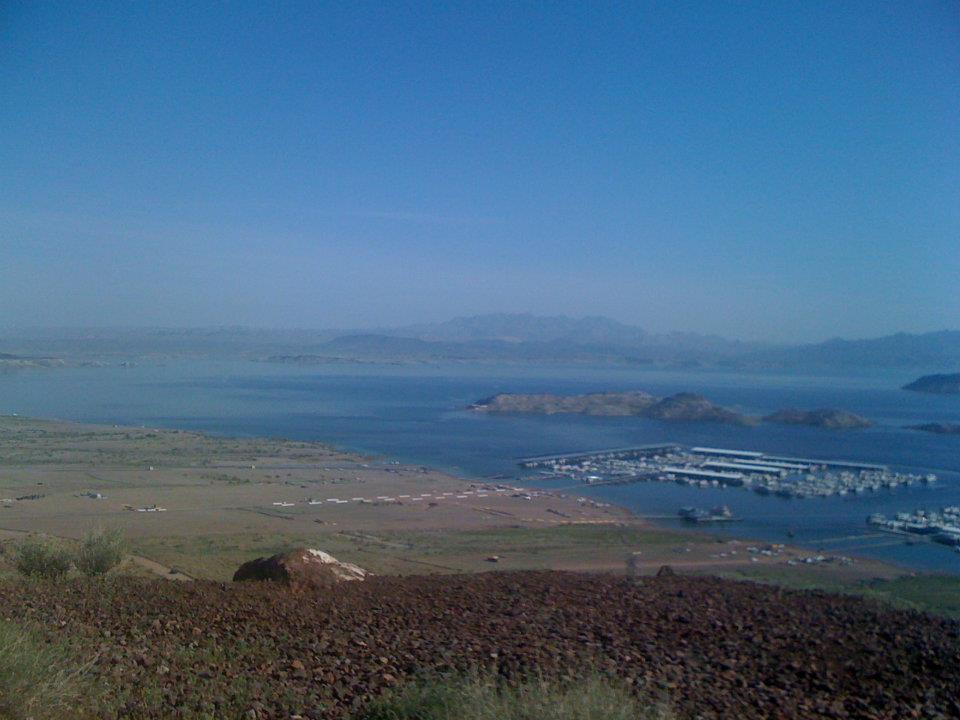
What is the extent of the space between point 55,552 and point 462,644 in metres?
6.40

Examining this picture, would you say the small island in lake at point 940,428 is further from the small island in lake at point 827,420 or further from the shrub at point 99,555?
the shrub at point 99,555

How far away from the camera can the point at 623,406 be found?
233ft

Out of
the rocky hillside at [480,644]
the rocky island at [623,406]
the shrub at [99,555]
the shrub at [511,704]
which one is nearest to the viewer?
the shrub at [511,704]

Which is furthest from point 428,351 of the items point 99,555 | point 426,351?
point 99,555

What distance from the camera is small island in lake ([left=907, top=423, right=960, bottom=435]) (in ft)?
182

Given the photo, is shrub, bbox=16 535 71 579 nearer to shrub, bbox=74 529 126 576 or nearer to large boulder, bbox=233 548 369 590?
shrub, bbox=74 529 126 576

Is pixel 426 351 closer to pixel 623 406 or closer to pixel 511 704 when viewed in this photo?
pixel 623 406

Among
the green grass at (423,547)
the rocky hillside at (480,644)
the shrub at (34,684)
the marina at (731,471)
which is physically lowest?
the marina at (731,471)

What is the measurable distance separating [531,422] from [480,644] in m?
56.7

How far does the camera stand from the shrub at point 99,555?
10.5m

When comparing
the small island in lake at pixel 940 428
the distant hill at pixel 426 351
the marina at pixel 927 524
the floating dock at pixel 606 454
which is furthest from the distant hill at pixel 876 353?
the marina at pixel 927 524

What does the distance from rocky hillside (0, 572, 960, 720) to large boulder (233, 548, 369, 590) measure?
362mm

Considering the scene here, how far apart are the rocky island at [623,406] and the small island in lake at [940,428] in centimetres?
1107

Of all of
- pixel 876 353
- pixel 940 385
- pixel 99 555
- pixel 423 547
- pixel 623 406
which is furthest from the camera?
pixel 876 353
